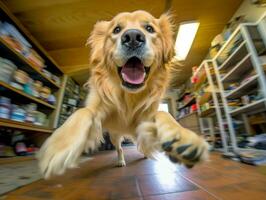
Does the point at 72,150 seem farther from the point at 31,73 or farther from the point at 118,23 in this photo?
the point at 31,73

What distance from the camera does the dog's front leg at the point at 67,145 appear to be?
63 cm

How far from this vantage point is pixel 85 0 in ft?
7.10

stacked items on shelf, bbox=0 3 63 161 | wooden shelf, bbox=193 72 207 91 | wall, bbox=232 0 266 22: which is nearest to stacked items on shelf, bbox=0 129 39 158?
stacked items on shelf, bbox=0 3 63 161

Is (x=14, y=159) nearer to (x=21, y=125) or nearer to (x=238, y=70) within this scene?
(x=21, y=125)

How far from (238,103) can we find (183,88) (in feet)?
9.53

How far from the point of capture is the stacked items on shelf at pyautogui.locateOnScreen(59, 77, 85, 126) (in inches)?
132

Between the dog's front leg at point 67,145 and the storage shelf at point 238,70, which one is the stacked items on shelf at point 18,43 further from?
the storage shelf at point 238,70

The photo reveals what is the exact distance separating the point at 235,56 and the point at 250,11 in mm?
601

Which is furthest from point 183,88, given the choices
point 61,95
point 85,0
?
point 85,0

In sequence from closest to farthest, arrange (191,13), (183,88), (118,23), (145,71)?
(145,71) → (118,23) → (191,13) → (183,88)

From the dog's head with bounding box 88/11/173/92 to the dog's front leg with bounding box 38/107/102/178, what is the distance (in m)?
0.29

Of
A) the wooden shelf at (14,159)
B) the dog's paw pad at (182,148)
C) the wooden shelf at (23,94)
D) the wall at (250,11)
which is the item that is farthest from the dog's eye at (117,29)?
the wall at (250,11)

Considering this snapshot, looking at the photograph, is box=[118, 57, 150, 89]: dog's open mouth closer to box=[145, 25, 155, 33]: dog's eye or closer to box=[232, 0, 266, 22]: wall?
box=[145, 25, 155, 33]: dog's eye

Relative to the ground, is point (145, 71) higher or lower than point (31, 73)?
lower
